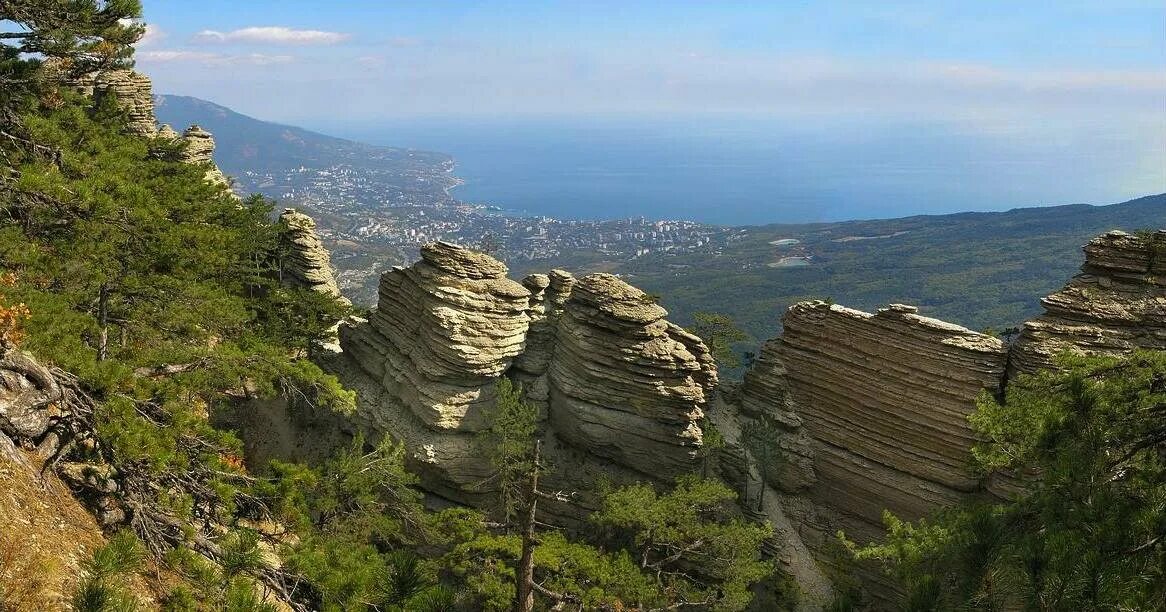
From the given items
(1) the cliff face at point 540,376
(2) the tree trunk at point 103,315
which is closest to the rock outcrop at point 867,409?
(1) the cliff face at point 540,376

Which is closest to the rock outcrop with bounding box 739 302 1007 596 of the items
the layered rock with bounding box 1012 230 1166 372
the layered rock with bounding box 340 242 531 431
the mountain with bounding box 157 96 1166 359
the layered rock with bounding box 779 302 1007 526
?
the layered rock with bounding box 779 302 1007 526

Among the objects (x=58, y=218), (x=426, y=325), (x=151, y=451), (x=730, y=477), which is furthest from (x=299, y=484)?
(x=730, y=477)

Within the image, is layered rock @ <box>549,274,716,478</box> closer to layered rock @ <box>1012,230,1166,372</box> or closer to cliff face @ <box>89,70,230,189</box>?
layered rock @ <box>1012,230,1166,372</box>

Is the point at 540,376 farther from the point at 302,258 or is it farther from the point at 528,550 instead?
the point at 528,550

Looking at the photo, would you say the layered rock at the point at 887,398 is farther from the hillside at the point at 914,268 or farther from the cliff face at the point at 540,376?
the hillside at the point at 914,268

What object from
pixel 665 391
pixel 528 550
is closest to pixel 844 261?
pixel 665 391
